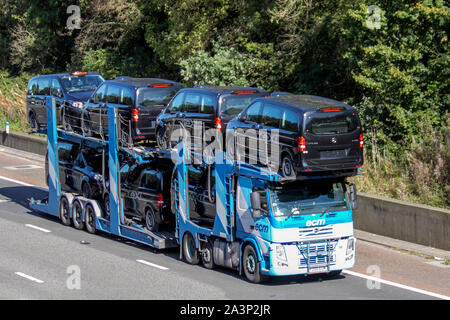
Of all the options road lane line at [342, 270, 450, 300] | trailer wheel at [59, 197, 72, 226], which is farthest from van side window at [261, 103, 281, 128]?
trailer wheel at [59, 197, 72, 226]

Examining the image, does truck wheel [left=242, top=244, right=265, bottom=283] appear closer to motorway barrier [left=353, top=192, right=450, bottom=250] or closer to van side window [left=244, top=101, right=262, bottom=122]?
van side window [left=244, top=101, right=262, bottom=122]

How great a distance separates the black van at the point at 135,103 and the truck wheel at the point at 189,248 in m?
3.39

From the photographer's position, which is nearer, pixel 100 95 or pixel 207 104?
pixel 207 104

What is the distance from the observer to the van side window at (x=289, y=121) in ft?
52.2

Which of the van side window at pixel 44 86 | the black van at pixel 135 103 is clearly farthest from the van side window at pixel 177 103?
the van side window at pixel 44 86

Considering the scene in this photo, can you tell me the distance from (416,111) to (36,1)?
1111 inches

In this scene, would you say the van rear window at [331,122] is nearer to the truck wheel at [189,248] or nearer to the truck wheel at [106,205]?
the truck wheel at [189,248]

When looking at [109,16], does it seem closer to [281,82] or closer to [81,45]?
[81,45]

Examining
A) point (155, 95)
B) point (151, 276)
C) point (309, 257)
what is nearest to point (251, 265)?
point (309, 257)

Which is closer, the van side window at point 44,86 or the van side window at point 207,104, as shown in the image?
the van side window at point 207,104

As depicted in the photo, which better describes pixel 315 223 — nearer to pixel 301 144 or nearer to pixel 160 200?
pixel 301 144

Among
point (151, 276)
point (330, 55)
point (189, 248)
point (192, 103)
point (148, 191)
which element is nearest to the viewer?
point (151, 276)

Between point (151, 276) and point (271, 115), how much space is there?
4.13 m

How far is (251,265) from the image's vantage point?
16.4 meters
